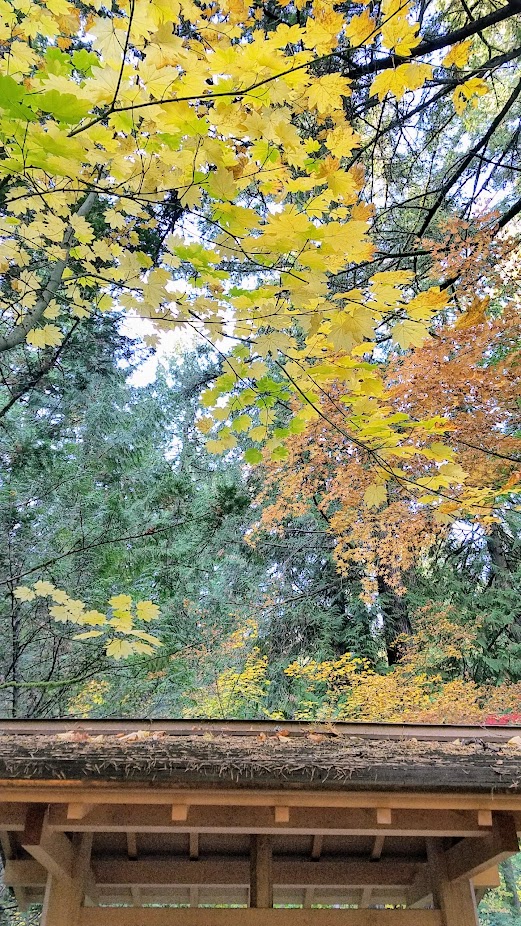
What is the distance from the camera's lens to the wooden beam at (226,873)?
2.81 meters

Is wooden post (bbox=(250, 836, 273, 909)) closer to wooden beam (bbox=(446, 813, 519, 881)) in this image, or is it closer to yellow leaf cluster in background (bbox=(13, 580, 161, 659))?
wooden beam (bbox=(446, 813, 519, 881))

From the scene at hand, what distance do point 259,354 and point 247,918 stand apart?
2396mm

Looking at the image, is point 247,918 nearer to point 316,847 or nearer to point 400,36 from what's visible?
point 316,847

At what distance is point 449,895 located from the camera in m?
2.60

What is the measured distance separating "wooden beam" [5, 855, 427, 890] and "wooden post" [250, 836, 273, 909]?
1.27ft

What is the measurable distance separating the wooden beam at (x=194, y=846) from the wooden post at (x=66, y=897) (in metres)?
0.50

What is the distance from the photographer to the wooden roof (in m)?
2.08

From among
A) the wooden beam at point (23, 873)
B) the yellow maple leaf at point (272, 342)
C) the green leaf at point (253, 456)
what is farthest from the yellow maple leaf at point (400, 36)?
the wooden beam at point (23, 873)

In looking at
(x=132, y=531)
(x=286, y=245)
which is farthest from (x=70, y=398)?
(x=286, y=245)

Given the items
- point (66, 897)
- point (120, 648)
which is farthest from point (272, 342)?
point (66, 897)

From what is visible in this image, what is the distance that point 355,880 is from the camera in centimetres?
286

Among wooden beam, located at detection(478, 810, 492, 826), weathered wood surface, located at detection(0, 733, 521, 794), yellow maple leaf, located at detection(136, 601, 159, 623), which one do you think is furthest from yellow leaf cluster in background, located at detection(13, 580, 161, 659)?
wooden beam, located at detection(478, 810, 492, 826)

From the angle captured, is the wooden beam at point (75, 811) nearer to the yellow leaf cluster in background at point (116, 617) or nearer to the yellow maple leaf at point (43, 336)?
the yellow leaf cluster in background at point (116, 617)

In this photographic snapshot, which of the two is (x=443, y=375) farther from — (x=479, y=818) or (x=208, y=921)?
(x=208, y=921)
